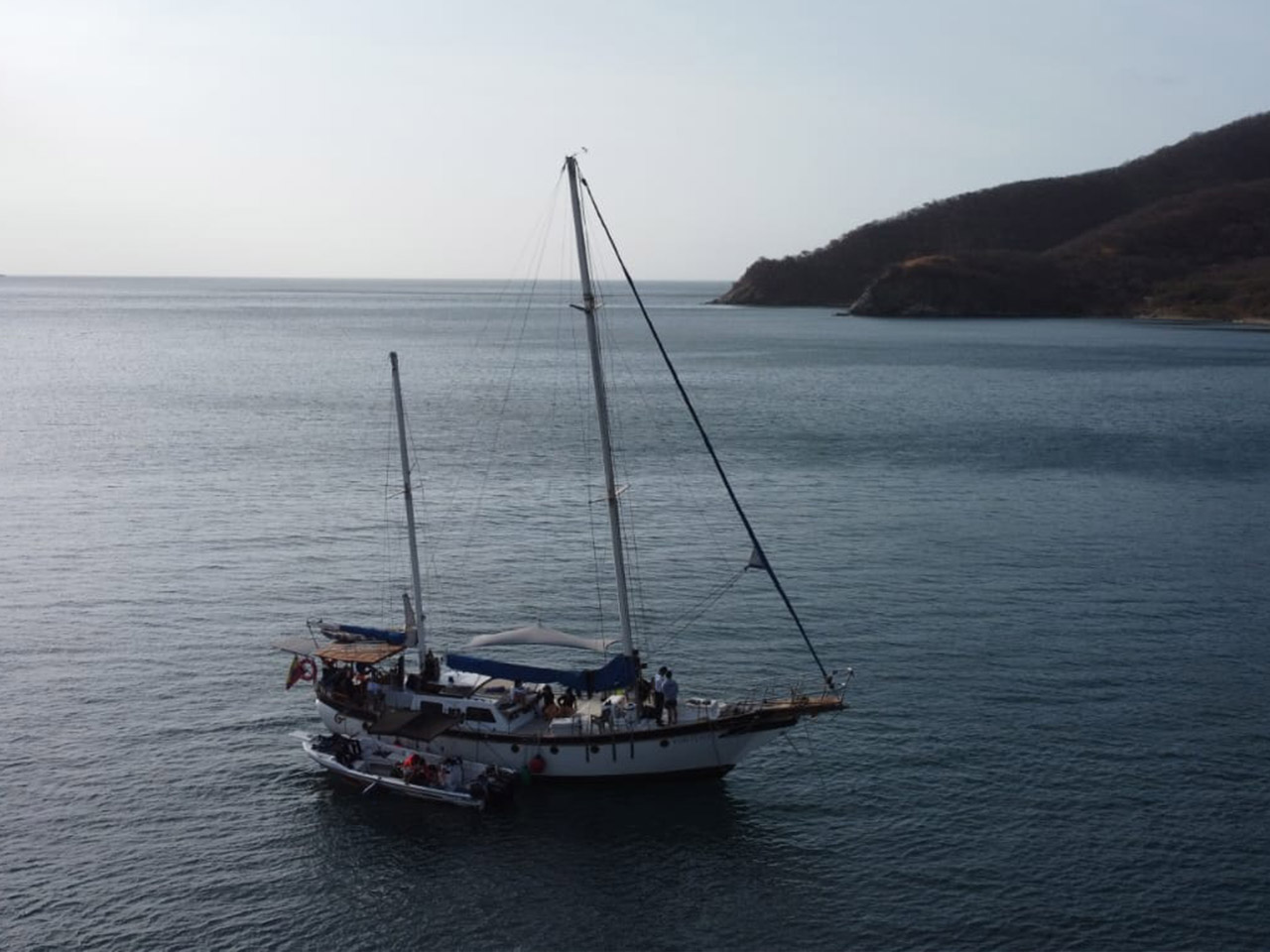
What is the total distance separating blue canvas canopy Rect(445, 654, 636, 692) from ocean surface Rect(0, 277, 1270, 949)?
3518 mm

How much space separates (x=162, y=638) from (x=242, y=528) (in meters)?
18.9

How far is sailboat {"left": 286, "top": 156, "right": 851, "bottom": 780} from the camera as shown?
A: 39625mm

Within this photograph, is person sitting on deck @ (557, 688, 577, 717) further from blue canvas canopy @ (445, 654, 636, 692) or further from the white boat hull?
the white boat hull

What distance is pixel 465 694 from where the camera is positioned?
42375 mm

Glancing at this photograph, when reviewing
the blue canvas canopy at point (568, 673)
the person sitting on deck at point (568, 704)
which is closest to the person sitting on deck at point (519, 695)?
the blue canvas canopy at point (568, 673)

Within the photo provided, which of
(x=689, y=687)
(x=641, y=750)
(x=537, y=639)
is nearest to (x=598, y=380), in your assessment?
(x=537, y=639)

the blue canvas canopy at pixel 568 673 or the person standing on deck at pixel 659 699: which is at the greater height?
the blue canvas canopy at pixel 568 673

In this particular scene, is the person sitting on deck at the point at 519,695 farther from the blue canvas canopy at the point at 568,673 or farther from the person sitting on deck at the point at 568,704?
the person sitting on deck at the point at 568,704

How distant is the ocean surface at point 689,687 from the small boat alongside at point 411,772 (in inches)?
26.9

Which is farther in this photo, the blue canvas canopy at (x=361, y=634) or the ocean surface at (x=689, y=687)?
the blue canvas canopy at (x=361, y=634)

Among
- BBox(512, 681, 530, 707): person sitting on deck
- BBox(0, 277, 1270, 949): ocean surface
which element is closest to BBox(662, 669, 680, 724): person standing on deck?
BBox(0, 277, 1270, 949): ocean surface

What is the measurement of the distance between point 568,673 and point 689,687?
25.2ft

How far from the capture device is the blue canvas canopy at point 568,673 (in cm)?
4078

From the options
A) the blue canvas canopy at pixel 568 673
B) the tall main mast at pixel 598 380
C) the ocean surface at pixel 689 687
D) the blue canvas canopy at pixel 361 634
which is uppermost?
the tall main mast at pixel 598 380
